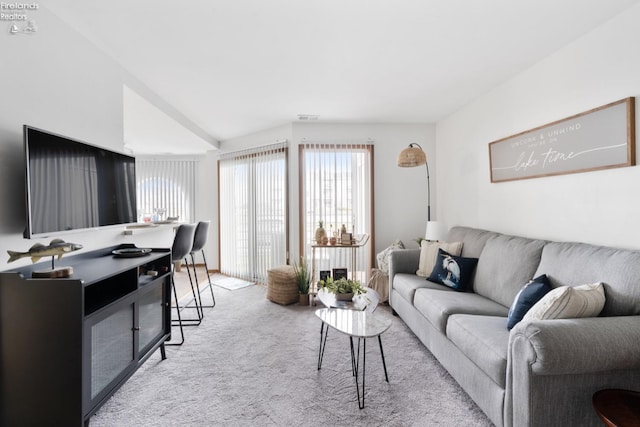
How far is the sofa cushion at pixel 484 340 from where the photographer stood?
1.60 m

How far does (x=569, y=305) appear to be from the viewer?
5.12ft

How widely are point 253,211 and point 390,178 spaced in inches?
88.2

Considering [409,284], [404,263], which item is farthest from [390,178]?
[409,284]

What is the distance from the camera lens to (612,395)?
1.29 meters

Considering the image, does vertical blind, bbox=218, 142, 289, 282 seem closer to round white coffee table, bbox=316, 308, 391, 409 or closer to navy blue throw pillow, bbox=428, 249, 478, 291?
navy blue throw pillow, bbox=428, 249, 478, 291

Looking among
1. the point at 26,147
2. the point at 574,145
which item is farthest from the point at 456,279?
the point at 26,147

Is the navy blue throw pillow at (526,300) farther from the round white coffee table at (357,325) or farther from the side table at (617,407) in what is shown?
the round white coffee table at (357,325)

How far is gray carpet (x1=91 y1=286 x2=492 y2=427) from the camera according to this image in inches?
71.2

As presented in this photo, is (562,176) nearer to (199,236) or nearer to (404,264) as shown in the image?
(404,264)

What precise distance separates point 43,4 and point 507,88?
3711mm

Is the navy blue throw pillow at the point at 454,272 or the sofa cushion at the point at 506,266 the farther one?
the navy blue throw pillow at the point at 454,272

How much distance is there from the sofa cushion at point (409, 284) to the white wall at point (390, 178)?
122 cm

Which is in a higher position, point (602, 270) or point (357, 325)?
point (602, 270)

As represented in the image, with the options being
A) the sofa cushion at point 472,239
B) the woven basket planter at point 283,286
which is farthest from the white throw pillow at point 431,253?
the woven basket planter at point 283,286
